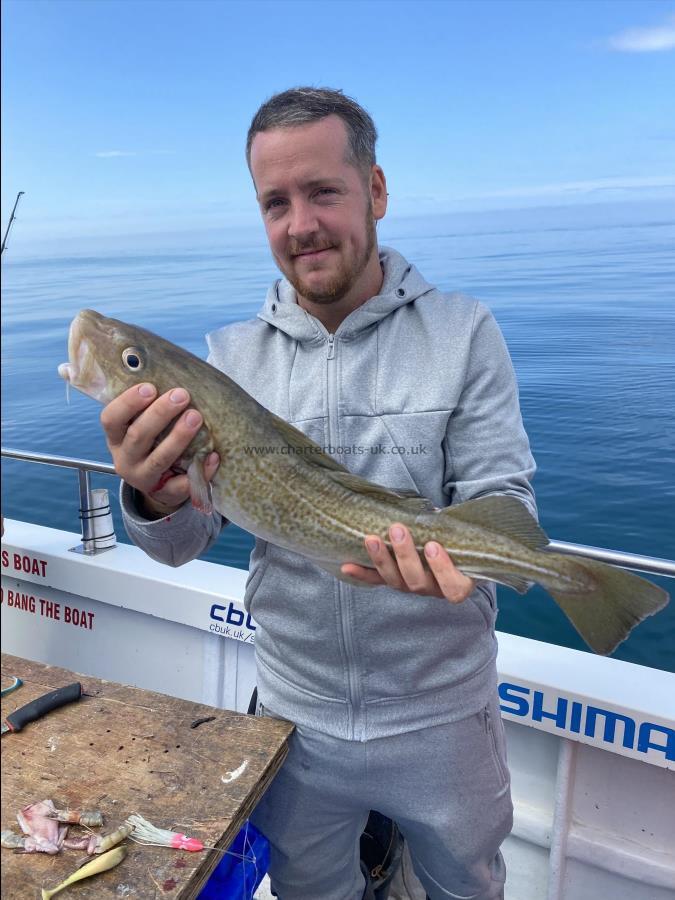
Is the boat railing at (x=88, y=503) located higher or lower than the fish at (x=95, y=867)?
higher

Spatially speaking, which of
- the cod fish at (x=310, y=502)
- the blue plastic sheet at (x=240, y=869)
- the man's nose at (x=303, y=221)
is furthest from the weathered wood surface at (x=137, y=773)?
the man's nose at (x=303, y=221)

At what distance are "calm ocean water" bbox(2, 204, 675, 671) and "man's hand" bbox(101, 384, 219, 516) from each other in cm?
37

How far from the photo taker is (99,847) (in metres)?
1.78

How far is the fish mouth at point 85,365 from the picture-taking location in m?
1.98

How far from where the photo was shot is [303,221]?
7.08 feet

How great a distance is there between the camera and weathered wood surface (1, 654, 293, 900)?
5.63 ft

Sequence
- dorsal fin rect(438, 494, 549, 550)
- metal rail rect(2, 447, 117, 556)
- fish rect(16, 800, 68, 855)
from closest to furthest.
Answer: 1. fish rect(16, 800, 68, 855)
2. dorsal fin rect(438, 494, 549, 550)
3. metal rail rect(2, 447, 117, 556)

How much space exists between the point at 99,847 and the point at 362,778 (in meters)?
0.87

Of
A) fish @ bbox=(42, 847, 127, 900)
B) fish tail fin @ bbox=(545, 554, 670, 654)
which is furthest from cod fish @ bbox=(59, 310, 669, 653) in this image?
fish @ bbox=(42, 847, 127, 900)

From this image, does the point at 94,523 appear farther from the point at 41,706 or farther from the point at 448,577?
the point at 448,577

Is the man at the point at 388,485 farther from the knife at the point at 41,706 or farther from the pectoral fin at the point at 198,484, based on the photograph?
the knife at the point at 41,706

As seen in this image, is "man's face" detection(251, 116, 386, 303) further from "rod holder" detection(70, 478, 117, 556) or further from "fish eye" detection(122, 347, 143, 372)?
"rod holder" detection(70, 478, 117, 556)

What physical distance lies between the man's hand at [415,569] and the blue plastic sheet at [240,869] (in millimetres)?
995

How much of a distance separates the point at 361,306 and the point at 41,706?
1.86 m
